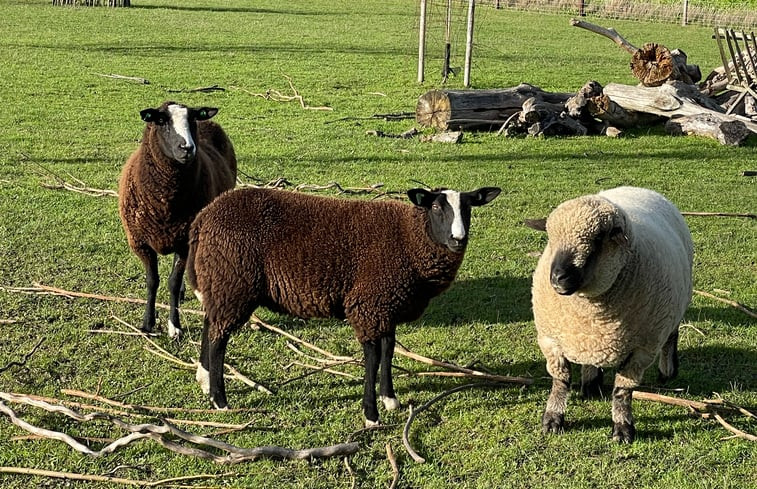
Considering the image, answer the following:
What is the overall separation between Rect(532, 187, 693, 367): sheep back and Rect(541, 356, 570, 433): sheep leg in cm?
11

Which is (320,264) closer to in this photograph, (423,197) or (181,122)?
(423,197)

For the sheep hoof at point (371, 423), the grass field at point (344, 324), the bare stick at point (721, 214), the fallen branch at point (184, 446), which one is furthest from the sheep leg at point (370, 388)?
the bare stick at point (721, 214)

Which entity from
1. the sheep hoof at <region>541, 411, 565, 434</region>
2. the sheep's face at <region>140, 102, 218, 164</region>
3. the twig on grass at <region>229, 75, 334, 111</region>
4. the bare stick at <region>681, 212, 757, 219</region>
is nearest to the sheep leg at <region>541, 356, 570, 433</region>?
the sheep hoof at <region>541, 411, 565, 434</region>

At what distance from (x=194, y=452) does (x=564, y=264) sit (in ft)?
7.48

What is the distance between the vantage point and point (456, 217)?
5.11m

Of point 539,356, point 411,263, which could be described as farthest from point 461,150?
point 411,263

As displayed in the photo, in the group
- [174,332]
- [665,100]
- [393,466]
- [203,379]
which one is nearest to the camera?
[393,466]

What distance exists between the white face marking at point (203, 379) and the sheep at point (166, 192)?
2.94 ft

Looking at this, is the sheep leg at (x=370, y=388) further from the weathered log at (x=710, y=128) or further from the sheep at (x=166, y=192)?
the weathered log at (x=710, y=128)

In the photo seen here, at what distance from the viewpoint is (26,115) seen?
14.4 m

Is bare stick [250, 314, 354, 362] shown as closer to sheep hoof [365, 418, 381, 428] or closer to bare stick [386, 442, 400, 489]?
sheep hoof [365, 418, 381, 428]

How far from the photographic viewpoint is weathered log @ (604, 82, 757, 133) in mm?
14359

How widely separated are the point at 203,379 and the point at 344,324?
1.50 m

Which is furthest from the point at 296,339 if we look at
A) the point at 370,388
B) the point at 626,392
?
the point at 626,392
